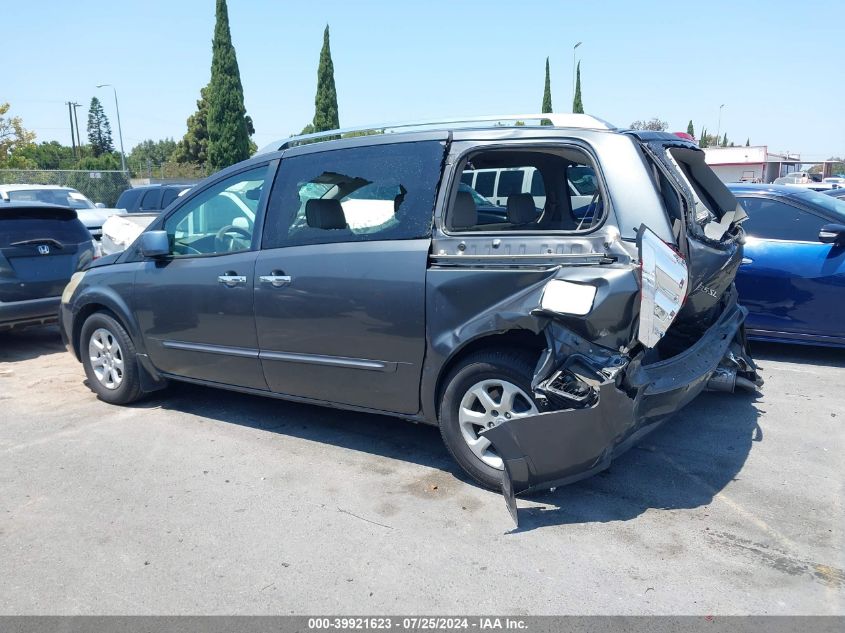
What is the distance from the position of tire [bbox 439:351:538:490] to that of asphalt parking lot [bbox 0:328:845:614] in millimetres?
193

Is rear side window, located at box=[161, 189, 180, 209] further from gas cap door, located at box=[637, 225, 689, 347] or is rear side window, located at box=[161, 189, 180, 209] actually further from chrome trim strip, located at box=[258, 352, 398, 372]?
gas cap door, located at box=[637, 225, 689, 347]

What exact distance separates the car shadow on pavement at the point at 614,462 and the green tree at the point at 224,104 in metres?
28.1

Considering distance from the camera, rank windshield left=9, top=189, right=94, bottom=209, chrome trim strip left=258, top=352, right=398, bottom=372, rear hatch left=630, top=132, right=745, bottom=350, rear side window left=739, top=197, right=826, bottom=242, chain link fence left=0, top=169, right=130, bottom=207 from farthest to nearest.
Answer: chain link fence left=0, top=169, right=130, bottom=207, windshield left=9, top=189, right=94, bottom=209, rear side window left=739, top=197, right=826, bottom=242, chrome trim strip left=258, top=352, right=398, bottom=372, rear hatch left=630, top=132, right=745, bottom=350

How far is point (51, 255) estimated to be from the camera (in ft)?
25.7

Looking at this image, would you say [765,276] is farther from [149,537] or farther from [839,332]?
[149,537]

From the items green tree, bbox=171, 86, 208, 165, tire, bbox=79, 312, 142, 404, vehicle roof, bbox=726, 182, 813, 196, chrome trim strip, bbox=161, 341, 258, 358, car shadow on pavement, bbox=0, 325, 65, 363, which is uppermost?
green tree, bbox=171, 86, 208, 165

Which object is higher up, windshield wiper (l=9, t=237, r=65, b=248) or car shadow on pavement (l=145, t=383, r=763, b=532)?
windshield wiper (l=9, t=237, r=65, b=248)

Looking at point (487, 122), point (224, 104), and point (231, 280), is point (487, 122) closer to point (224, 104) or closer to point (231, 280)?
point (231, 280)

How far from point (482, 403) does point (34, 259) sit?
5892 mm

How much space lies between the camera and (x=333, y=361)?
4531 mm

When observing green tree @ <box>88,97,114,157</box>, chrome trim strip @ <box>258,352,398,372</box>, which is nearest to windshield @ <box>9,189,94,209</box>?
chrome trim strip @ <box>258,352,398,372</box>

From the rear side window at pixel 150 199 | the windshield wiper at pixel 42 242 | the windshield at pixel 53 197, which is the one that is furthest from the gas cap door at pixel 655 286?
the rear side window at pixel 150 199

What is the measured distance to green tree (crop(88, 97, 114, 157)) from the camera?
9725 centimetres

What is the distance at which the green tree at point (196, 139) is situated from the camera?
5606 cm
